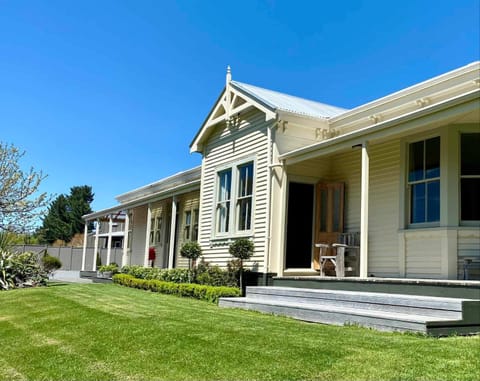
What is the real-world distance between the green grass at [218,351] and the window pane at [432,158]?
13.0 ft

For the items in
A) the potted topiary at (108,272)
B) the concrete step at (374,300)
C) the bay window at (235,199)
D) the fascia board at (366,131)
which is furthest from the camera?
the potted topiary at (108,272)

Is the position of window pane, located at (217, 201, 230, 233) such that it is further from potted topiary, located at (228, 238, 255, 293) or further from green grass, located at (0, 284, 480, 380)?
green grass, located at (0, 284, 480, 380)

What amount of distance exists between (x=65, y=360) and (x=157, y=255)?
52.2ft

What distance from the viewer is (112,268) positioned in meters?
21.1

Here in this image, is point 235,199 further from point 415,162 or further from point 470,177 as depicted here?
point 470,177

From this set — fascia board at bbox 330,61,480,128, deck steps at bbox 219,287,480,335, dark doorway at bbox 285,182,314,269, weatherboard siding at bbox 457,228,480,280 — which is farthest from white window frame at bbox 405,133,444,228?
dark doorway at bbox 285,182,314,269

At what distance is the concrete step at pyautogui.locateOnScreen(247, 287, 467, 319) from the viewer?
20.4 feet

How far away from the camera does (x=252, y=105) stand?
1221 centimetres

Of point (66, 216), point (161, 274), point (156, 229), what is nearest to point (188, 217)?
point (156, 229)

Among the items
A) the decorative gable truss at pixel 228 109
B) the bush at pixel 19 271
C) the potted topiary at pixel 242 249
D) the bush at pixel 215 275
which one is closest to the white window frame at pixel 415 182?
the decorative gable truss at pixel 228 109

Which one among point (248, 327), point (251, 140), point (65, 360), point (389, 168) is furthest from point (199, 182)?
point (65, 360)

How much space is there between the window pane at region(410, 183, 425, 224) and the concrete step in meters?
2.39

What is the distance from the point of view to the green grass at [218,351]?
173 inches

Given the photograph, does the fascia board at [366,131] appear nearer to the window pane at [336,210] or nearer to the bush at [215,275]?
the window pane at [336,210]
